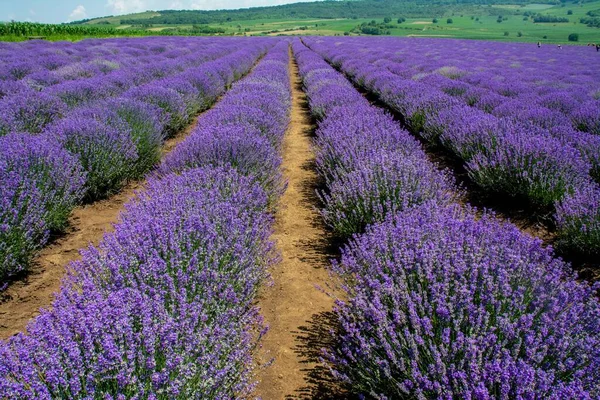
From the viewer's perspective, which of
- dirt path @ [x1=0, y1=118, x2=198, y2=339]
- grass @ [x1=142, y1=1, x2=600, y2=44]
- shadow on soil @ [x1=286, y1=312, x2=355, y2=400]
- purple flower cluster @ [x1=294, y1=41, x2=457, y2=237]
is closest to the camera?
shadow on soil @ [x1=286, y1=312, x2=355, y2=400]

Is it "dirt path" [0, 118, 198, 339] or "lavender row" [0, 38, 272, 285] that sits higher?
"lavender row" [0, 38, 272, 285]

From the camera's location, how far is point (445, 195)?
3.87 metres

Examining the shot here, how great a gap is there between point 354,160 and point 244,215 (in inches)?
74.5

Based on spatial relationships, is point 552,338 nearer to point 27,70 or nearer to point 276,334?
point 276,334

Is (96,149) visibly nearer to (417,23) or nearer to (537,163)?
(537,163)

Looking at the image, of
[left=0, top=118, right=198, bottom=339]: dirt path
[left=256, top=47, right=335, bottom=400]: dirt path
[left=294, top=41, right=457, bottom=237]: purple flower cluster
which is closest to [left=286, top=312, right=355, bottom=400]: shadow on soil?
[left=256, top=47, right=335, bottom=400]: dirt path

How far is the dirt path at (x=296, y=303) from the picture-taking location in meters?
2.46

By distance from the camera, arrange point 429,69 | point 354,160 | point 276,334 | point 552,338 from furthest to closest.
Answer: point 429,69, point 354,160, point 276,334, point 552,338

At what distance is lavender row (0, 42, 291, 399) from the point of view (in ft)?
4.84

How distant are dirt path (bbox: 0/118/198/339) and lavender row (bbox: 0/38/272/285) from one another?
12 cm

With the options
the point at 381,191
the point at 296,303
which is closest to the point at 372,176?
the point at 381,191

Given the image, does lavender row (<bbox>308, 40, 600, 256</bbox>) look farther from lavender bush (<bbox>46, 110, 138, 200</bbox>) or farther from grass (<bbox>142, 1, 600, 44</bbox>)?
grass (<bbox>142, 1, 600, 44</bbox>)

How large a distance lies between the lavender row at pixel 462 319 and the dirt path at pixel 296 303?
1.18 feet

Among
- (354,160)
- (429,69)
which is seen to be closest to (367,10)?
(429,69)
